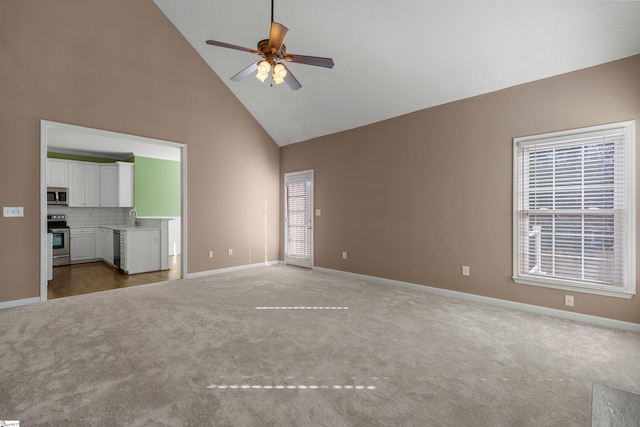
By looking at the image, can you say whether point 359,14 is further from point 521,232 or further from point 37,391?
point 37,391

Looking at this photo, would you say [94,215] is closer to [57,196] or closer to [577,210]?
[57,196]

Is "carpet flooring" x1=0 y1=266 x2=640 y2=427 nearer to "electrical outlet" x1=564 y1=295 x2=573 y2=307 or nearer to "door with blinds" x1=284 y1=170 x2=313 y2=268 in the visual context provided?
"electrical outlet" x1=564 y1=295 x2=573 y2=307

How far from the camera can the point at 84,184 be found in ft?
23.8

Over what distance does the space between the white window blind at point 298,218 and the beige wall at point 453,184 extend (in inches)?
24.3

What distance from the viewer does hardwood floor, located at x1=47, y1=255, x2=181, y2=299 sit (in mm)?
4586

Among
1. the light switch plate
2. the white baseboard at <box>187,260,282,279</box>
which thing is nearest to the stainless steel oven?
the light switch plate

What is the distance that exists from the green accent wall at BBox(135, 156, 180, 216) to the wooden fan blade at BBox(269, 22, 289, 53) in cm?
642

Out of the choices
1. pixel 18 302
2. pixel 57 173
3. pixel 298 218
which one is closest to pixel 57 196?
pixel 57 173

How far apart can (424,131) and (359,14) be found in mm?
1902

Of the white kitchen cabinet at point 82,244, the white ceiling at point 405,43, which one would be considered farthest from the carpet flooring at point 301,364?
the white kitchen cabinet at point 82,244

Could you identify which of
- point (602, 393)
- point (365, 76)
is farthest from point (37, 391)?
point (365, 76)

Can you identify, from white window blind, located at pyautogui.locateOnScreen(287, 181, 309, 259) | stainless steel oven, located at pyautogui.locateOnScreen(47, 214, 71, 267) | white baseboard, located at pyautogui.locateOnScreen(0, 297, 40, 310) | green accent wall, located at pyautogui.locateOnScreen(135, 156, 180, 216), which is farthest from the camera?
green accent wall, located at pyautogui.locateOnScreen(135, 156, 180, 216)

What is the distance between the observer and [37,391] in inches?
76.8

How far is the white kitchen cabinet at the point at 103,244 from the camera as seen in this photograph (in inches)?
265
